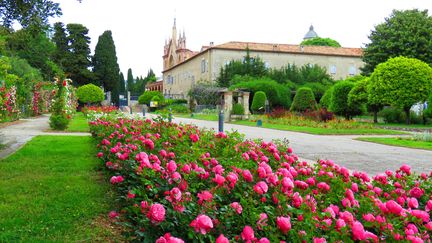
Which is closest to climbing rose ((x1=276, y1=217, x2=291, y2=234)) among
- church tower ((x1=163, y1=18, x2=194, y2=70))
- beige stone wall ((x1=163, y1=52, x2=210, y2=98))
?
beige stone wall ((x1=163, y1=52, x2=210, y2=98))

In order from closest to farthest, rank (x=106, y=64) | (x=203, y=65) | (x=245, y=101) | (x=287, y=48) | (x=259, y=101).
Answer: (x=245, y=101), (x=259, y=101), (x=287, y=48), (x=203, y=65), (x=106, y=64)

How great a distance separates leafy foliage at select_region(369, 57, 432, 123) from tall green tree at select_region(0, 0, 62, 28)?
72.4 ft

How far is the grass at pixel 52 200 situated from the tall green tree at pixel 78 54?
50.1 metres

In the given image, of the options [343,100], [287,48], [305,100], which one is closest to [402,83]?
[343,100]

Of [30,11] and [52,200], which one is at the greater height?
[30,11]

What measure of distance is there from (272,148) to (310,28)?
105 meters

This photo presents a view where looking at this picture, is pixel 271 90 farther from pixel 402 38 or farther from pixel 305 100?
pixel 402 38

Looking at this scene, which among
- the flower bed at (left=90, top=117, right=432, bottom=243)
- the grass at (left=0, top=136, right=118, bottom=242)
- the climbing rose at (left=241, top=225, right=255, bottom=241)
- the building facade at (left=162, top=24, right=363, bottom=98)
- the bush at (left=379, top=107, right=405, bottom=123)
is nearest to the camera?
the climbing rose at (left=241, top=225, right=255, bottom=241)

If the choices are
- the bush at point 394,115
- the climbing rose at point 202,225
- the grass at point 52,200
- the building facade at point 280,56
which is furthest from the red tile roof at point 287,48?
the climbing rose at point 202,225

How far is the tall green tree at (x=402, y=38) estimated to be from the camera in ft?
110

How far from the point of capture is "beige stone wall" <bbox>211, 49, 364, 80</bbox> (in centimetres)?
5053

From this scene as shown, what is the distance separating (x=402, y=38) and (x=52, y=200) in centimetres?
3532

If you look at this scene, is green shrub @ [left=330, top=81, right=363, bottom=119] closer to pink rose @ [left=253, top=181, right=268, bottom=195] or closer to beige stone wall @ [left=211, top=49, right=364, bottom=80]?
beige stone wall @ [left=211, top=49, right=364, bottom=80]

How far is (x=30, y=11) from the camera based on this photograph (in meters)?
6.49
